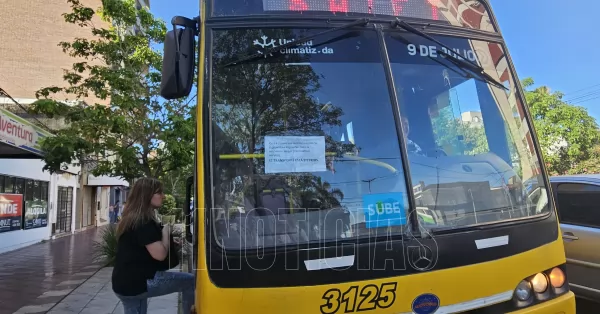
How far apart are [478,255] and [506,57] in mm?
1534

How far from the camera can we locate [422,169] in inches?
102

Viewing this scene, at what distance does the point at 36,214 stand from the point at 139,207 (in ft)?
54.2

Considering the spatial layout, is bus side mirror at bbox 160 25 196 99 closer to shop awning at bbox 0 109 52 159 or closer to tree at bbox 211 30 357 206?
tree at bbox 211 30 357 206

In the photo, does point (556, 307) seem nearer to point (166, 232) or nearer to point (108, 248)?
point (166, 232)

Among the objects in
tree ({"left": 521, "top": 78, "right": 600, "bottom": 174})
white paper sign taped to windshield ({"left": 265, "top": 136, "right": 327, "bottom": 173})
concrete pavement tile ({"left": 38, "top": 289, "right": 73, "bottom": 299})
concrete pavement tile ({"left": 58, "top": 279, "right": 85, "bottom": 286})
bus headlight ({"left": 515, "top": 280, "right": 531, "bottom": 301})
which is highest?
tree ({"left": 521, "top": 78, "right": 600, "bottom": 174})

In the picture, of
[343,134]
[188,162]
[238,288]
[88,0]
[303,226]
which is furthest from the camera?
[88,0]

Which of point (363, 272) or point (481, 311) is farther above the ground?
point (363, 272)

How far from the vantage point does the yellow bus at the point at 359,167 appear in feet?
7.33

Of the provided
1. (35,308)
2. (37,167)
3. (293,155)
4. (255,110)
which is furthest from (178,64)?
(37,167)

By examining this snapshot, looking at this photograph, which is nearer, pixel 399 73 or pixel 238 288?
pixel 238 288

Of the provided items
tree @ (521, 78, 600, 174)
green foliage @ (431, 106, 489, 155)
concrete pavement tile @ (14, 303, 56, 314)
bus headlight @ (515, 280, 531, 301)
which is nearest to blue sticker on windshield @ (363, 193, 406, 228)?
green foliage @ (431, 106, 489, 155)

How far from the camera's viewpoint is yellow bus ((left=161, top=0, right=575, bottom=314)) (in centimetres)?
223

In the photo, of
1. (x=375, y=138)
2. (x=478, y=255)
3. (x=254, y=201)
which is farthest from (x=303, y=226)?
(x=478, y=255)

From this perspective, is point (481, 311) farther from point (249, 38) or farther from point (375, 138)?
point (249, 38)
